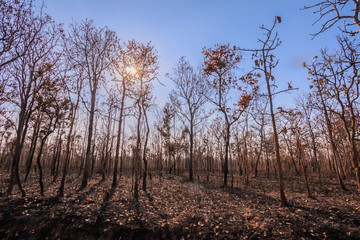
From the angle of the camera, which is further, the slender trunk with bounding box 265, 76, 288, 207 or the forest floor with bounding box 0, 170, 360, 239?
the slender trunk with bounding box 265, 76, 288, 207

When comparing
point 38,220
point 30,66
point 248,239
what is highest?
point 30,66

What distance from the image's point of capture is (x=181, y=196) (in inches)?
417

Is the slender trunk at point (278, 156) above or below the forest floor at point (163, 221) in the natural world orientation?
above

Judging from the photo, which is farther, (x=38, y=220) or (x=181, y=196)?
(x=181, y=196)

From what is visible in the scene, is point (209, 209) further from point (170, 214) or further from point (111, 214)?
point (111, 214)

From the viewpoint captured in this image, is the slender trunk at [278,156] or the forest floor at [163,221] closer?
the forest floor at [163,221]

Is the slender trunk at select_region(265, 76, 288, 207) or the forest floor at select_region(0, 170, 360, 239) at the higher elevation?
the slender trunk at select_region(265, 76, 288, 207)

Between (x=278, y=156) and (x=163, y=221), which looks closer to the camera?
(x=163, y=221)

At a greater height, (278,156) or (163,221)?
(278,156)

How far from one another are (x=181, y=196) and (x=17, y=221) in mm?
7343

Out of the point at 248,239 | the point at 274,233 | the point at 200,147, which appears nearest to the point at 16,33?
the point at 248,239

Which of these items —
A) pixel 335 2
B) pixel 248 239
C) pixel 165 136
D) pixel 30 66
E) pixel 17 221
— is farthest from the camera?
pixel 165 136

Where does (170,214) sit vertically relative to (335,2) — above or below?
below

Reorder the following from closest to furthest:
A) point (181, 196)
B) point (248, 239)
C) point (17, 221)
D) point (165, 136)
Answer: point (248, 239)
point (17, 221)
point (181, 196)
point (165, 136)
